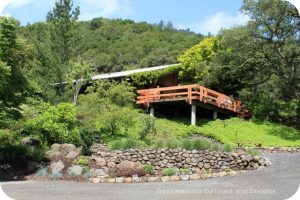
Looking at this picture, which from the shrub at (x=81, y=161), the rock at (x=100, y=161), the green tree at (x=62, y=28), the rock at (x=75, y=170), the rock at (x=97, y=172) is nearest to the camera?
the rock at (x=75, y=170)

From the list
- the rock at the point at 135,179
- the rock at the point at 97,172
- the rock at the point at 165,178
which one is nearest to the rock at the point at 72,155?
the rock at the point at 97,172

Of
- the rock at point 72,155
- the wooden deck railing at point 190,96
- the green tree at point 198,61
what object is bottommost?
the rock at point 72,155

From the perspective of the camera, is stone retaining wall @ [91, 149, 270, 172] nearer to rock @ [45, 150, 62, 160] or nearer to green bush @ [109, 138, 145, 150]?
green bush @ [109, 138, 145, 150]

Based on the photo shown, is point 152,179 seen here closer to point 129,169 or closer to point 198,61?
point 129,169

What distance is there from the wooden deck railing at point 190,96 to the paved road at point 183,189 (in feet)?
29.6

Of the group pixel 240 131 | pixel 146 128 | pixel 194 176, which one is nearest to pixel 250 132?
pixel 240 131

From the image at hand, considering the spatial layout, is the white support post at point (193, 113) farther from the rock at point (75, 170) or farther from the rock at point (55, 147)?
the rock at point (75, 170)

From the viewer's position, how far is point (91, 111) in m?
20.5

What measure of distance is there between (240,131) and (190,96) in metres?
2.93

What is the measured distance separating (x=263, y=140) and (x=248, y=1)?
734 cm

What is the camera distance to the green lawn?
21.1 metres

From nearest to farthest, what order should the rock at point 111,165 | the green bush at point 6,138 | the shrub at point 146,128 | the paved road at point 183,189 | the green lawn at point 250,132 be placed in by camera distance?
the paved road at point 183,189 → the rock at point 111,165 → the green bush at point 6,138 → the shrub at point 146,128 → the green lawn at point 250,132

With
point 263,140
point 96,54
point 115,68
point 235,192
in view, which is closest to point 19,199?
point 235,192

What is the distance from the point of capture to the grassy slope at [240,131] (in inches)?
830
